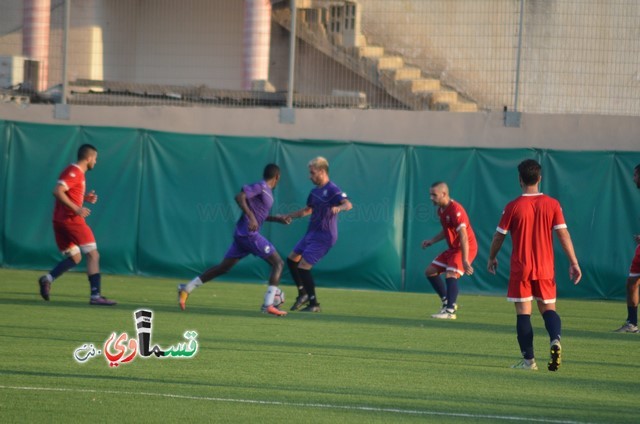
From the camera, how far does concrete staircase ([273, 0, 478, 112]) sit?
20766 mm

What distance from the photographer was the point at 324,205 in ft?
45.7

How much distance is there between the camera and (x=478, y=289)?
18.4m

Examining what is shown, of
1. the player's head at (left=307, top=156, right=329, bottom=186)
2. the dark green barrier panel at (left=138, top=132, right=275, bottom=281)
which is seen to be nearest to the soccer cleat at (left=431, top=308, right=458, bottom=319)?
the player's head at (left=307, top=156, right=329, bottom=186)

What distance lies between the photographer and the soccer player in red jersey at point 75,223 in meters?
13.5

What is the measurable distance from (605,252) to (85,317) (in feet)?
31.4

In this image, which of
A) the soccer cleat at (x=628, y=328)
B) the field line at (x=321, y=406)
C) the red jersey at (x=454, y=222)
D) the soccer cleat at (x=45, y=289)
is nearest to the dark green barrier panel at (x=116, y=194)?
the soccer cleat at (x=45, y=289)

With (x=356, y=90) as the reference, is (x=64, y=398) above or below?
below

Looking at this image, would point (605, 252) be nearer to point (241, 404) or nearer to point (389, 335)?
point (389, 335)

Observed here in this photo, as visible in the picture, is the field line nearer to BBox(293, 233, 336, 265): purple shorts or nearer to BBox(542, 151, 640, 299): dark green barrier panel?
BBox(293, 233, 336, 265): purple shorts

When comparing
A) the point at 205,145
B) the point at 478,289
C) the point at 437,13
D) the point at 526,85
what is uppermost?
the point at 437,13

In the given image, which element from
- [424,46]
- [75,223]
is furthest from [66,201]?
[424,46]

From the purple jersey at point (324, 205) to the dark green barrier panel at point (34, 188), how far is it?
6.76 meters

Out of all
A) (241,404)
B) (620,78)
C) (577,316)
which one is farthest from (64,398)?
(620,78)

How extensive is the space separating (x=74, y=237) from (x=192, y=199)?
5.61 meters
